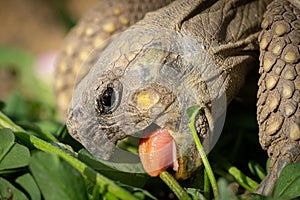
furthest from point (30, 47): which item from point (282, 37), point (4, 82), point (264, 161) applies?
point (282, 37)

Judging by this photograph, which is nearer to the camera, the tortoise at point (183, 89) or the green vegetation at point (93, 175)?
the green vegetation at point (93, 175)

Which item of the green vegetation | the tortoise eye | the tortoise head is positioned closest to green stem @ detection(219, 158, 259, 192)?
the green vegetation

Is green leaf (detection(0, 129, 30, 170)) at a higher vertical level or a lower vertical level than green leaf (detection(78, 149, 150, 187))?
higher

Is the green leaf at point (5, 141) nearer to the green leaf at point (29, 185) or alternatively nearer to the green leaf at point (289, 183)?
the green leaf at point (29, 185)

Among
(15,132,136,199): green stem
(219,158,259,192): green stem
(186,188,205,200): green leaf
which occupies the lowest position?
(219,158,259,192): green stem

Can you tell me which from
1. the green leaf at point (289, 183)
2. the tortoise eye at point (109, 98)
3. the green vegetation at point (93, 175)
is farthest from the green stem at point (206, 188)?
the tortoise eye at point (109, 98)

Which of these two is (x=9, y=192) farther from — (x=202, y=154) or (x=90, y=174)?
(x=202, y=154)

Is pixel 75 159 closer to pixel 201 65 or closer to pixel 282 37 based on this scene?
Answer: pixel 201 65

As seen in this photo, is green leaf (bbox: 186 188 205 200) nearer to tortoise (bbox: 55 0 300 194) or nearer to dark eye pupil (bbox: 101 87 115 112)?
tortoise (bbox: 55 0 300 194)
